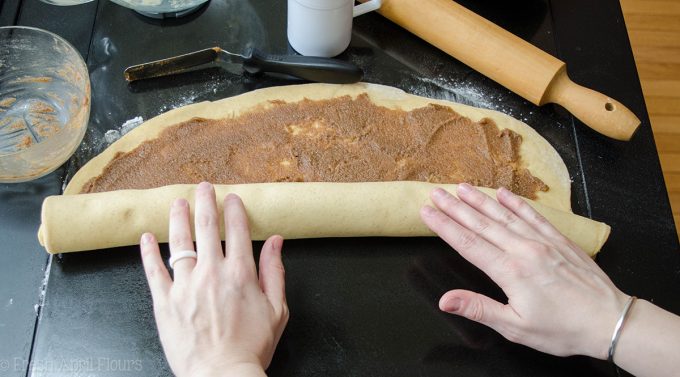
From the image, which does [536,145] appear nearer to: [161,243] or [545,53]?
[545,53]

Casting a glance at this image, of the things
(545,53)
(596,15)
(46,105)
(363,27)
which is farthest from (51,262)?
(596,15)

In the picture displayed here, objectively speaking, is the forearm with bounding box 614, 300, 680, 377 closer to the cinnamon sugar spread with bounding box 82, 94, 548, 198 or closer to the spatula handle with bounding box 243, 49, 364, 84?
the cinnamon sugar spread with bounding box 82, 94, 548, 198

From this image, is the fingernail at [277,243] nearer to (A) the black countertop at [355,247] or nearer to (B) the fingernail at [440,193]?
(A) the black countertop at [355,247]

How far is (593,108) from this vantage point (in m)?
1.52

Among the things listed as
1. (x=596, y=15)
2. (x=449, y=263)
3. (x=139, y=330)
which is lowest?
(x=139, y=330)

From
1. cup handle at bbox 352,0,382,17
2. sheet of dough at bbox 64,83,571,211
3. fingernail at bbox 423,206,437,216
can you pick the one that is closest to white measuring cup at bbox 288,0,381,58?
cup handle at bbox 352,0,382,17

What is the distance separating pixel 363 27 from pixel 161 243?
0.80m

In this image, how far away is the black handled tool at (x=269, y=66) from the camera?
5.05ft

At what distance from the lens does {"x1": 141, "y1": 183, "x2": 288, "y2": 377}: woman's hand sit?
41.6 inches

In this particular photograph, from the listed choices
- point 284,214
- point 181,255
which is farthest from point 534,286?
point 181,255

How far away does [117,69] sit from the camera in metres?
1.59

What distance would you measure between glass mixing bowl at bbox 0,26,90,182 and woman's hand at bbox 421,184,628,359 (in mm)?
875

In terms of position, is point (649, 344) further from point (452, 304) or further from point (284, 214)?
point (284, 214)

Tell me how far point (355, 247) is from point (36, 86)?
0.85 m
